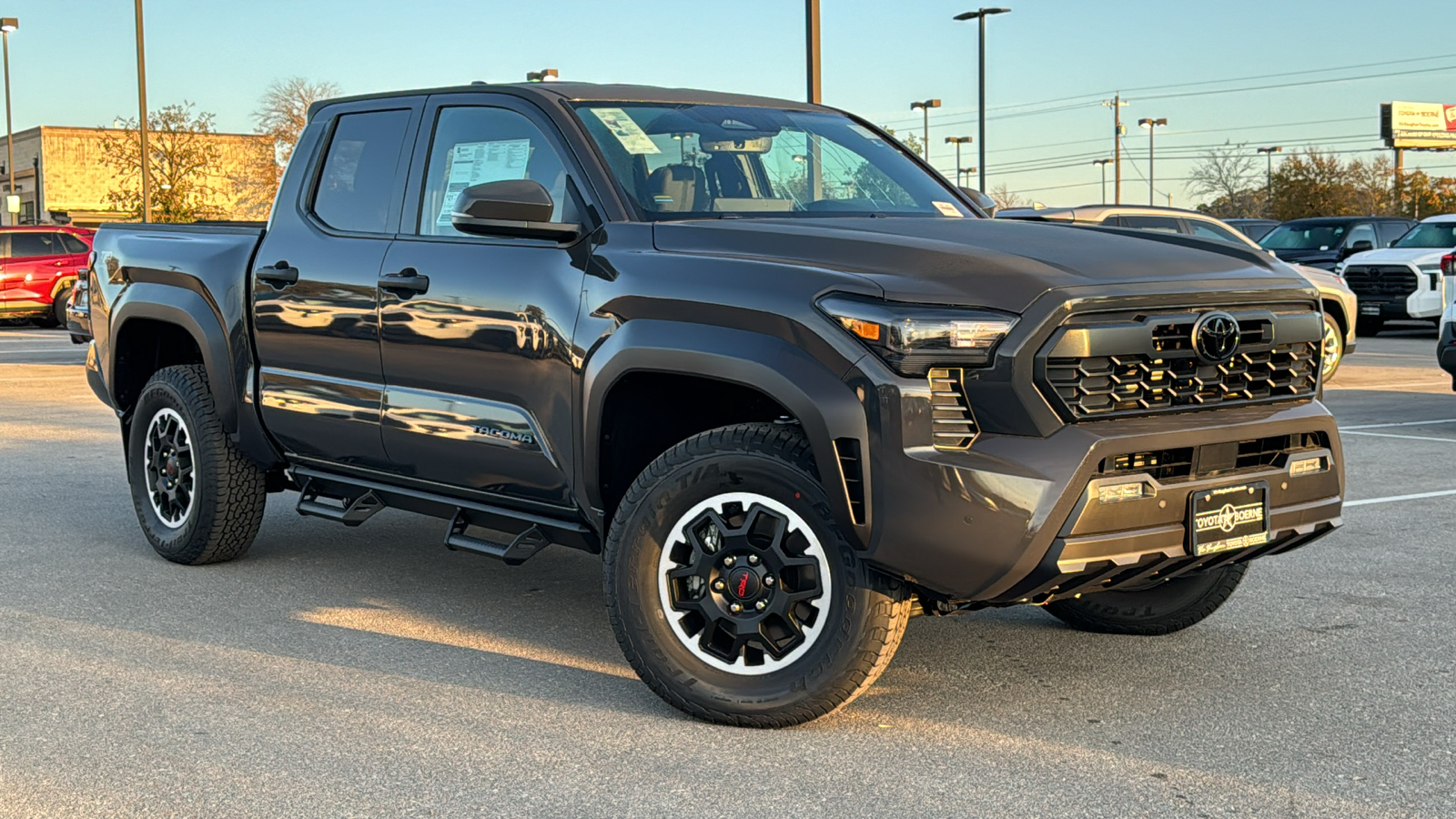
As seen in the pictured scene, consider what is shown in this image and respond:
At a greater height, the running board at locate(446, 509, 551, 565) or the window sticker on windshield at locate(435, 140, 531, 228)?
the window sticker on windshield at locate(435, 140, 531, 228)

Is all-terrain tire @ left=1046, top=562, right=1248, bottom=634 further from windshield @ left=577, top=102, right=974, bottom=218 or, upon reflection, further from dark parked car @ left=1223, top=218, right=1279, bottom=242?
dark parked car @ left=1223, top=218, right=1279, bottom=242

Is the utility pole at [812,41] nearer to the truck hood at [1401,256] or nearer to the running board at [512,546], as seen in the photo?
the truck hood at [1401,256]

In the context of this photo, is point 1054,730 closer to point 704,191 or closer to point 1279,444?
point 1279,444

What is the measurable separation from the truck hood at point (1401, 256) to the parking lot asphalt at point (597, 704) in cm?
1764

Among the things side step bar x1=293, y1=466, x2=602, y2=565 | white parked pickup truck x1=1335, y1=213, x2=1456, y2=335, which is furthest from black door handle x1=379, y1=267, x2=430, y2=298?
white parked pickup truck x1=1335, y1=213, x2=1456, y2=335

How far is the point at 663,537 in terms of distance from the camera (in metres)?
4.59

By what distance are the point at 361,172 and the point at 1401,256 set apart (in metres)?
21.0

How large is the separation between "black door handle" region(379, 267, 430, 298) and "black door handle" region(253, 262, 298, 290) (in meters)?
0.61

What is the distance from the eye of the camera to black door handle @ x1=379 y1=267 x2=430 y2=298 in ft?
17.9

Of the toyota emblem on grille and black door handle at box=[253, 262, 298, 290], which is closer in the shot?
the toyota emblem on grille

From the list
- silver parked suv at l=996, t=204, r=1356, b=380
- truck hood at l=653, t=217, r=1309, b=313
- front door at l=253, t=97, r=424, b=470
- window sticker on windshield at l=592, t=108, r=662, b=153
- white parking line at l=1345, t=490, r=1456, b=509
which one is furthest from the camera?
silver parked suv at l=996, t=204, r=1356, b=380

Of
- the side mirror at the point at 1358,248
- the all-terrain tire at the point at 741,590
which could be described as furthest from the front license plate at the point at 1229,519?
the side mirror at the point at 1358,248

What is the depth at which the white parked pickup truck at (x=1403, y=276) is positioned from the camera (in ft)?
75.3

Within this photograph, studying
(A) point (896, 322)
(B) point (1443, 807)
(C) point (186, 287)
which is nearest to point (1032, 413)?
(A) point (896, 322)
